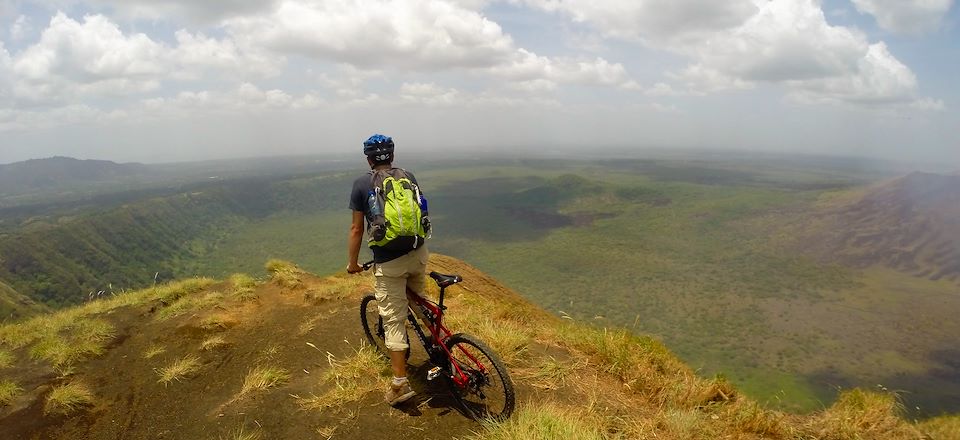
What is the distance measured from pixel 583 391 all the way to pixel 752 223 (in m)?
185

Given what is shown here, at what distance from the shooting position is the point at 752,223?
531 ft

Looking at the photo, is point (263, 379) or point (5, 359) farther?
point (5, 359)

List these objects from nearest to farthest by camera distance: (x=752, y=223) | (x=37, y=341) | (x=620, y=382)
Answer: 1. (x=620, y=382)
2. (x=37, y=341)
3. (x=752, y=223)

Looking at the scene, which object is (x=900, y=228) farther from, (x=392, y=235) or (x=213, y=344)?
(x=213, y=344)

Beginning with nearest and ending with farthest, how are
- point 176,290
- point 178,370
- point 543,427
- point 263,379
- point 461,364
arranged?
1. point 543,427
2. point 461,364
3. point 263,379
4. point 178,370
5. point 176,290

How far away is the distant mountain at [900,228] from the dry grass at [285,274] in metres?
157

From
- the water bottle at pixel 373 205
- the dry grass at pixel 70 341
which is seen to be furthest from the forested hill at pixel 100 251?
the water bottle at pixel 373 205

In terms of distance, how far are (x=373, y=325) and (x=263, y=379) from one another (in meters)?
1.94

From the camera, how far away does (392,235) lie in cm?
503

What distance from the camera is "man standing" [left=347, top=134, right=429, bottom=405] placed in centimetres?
505

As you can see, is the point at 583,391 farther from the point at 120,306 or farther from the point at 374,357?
the point at 120,306

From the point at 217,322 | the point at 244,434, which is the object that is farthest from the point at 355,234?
the point at 217,322

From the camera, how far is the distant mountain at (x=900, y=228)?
12462cm

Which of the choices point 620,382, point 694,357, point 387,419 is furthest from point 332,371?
point 694,357
